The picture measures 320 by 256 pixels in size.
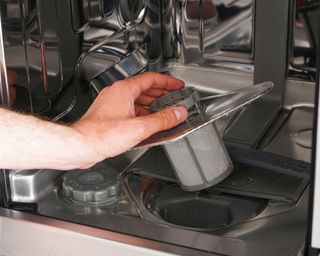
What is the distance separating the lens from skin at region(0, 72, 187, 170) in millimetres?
940

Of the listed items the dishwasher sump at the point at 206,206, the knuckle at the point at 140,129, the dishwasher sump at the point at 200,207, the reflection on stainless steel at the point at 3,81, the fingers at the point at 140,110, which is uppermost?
the reflection on stainless steel at the point at 3,81

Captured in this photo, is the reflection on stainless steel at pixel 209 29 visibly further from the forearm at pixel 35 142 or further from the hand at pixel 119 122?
the forearm at pixel 35 142

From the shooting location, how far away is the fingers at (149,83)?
3.42ft

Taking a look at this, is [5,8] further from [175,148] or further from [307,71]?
[307,71]

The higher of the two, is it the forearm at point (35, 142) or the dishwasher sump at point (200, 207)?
the forearm at point (35, 142)

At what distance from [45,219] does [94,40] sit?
1.13 ft

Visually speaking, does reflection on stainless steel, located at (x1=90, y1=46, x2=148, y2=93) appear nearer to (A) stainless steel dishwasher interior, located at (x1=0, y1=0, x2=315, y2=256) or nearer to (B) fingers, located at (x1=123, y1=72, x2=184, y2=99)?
(A) stainless steel dishwasher interior, located at (x1=0, y1=0, x2=315, y2=256)

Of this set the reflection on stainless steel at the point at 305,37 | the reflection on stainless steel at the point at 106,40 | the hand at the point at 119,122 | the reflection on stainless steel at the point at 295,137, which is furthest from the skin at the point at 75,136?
the reflection on stainless steel at the point at 305,37

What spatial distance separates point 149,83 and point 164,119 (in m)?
0.14

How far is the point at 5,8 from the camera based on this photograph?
3.34ft

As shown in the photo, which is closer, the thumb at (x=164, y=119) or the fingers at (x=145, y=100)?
the thumb at (x=164, y=119)

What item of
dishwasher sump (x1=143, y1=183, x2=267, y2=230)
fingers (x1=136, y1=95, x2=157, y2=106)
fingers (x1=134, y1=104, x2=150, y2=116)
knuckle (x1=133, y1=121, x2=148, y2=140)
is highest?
knuckle (x1=133, y1=121, x2=148, y2=140)

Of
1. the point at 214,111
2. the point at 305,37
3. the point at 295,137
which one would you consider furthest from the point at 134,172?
the point at 305,37

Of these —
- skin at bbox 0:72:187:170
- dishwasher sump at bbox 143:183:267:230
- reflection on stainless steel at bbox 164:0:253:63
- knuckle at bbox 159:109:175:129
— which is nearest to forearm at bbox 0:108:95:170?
skin at bbox 0:72:187:170
